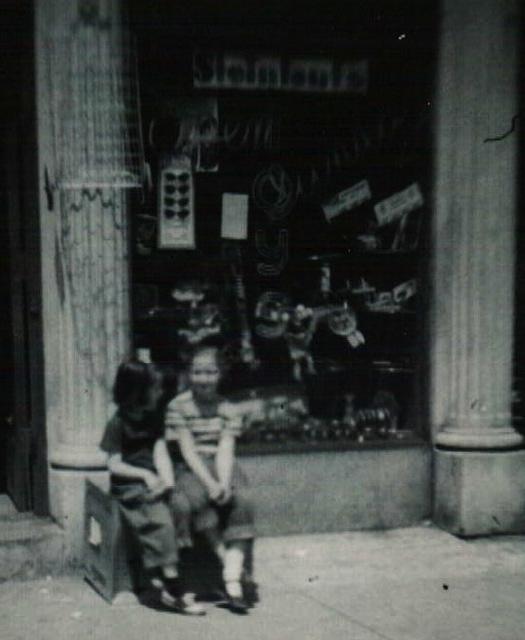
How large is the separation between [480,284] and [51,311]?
9.72 ft

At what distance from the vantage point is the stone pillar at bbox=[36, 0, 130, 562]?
550cm

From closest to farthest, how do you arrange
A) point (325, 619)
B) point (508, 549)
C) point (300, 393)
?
point (325, 619) < point (508, 549) < point (300, 393)

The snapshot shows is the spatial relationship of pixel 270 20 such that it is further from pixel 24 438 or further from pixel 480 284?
pixel 24 438

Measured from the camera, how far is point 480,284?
6234 millimetres

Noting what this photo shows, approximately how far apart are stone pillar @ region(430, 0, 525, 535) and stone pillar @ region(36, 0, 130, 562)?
92.4 inches

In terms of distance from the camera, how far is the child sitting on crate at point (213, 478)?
4.86m

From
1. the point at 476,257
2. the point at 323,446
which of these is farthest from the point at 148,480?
the point at 476,257

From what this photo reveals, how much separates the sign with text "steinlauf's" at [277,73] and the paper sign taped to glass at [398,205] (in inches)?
31.8

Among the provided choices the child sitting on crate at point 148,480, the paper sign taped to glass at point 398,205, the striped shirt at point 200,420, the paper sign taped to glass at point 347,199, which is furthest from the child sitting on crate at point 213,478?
the paper sign taped to glass at point 398,205

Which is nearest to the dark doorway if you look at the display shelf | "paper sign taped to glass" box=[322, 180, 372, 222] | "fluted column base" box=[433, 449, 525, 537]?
the display shelf

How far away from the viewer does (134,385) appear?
4.89 m

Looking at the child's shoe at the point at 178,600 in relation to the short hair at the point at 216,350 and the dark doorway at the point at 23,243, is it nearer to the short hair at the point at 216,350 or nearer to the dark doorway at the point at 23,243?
the dark doorway at the point at 23,243

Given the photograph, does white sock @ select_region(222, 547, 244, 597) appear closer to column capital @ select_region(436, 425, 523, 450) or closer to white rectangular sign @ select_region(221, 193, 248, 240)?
column capital @ select_region(436, 425, 523, 450)

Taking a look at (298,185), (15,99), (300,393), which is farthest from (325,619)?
(15,99)
